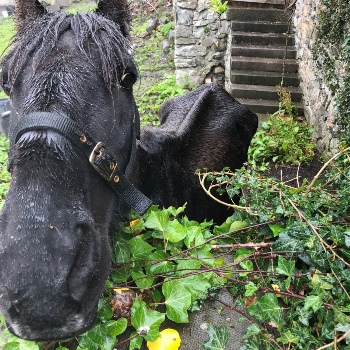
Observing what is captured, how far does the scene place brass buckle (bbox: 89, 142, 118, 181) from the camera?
5.02 ft

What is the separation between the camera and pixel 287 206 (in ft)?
5.17

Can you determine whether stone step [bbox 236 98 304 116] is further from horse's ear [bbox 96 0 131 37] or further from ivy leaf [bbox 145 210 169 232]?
ivy leaf [bbox 145 210 169 232]

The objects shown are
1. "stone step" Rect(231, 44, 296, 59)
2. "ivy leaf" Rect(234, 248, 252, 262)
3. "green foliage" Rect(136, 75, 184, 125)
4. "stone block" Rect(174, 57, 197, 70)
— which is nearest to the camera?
"ivy leaf" Rect(234, 248, 252, 262)

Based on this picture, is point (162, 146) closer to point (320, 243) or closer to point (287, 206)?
point (287, 206)

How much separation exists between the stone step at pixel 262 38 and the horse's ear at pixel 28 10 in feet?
21.0

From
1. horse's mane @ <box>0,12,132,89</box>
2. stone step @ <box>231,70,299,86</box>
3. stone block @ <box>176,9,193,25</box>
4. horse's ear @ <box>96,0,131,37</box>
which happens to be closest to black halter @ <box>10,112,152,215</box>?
horse's mane @ <box>0,12,132,89</box>

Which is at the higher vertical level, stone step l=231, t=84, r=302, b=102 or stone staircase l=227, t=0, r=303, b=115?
stone staircase l=227, t=0, r=303, b=115

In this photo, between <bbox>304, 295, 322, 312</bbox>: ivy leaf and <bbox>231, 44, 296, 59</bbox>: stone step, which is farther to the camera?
<bbox>231, 44, 296, 59</bbox>: stone step

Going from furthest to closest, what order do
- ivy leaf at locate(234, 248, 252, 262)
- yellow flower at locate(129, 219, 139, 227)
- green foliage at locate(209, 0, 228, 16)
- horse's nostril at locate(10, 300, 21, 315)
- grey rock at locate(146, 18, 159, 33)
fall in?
grey rock at locate(146, 18, 159, 33), green foliage at locate(209, 0, 228, 16), yellow flower at locate(129, 219, 139, 227), ivy leaf at locate(234, 248, 252, 262), horse's nostril at locate(10, 300, 21, 315)

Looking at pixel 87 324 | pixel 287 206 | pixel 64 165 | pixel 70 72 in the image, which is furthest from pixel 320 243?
pixel 70 72

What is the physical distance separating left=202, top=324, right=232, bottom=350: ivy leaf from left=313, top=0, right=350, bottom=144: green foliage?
3.83 m

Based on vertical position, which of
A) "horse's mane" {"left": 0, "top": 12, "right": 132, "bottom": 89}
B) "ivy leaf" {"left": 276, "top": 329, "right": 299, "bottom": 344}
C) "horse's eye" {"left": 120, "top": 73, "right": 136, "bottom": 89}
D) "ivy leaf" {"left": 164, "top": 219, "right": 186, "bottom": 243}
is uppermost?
"horse's mane" {"left": 0, "top": 12, "right": 132, "bottom": 89}

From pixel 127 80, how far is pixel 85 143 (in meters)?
0.58

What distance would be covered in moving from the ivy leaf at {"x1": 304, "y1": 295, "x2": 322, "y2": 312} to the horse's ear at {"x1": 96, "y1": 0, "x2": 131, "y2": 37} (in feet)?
6.42
